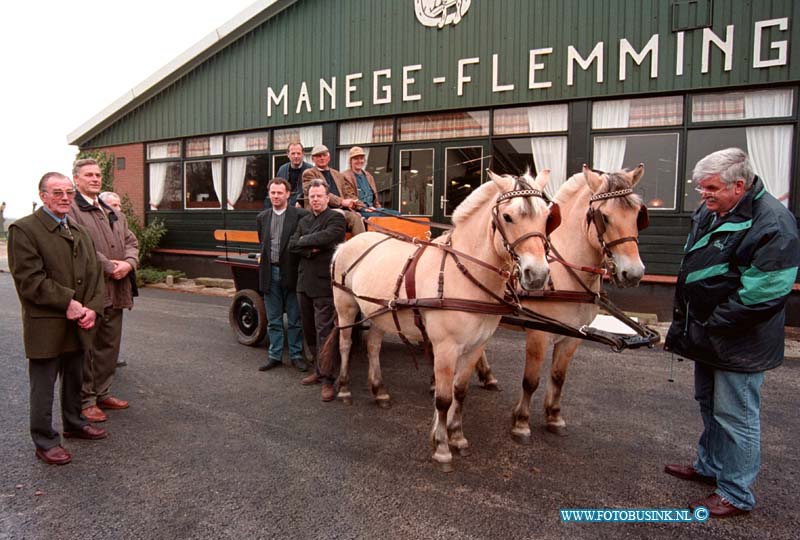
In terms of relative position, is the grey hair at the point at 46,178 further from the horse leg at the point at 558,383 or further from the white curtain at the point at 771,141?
the white curtain at the point at 771,141

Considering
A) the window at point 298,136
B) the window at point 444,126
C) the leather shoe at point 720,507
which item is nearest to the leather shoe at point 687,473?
the leather shoe at point 720,507

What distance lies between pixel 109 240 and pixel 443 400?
10.1 feet

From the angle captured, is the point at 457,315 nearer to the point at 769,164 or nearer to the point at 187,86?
the point at 769,164

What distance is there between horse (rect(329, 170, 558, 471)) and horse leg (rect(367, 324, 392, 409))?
65 centimetres

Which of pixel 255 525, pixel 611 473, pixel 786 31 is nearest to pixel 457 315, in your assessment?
pixel 611 473

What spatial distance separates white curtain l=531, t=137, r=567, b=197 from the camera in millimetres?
8570

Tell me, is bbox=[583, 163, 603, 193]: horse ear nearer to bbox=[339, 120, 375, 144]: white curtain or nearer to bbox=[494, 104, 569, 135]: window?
bbox=[494, 104, 569, 135]: window

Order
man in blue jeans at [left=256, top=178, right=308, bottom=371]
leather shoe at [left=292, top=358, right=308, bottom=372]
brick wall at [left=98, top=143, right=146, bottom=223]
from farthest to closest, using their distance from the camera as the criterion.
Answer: brick wall at [left=98, top=143, right=146, bottom=223]
leather shoe at [left=292, top=358, right=308, bottom=372]
man in blue jeans at [left=256, top=178, right=308, bottom=371]

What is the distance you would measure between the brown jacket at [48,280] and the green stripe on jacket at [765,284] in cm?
396

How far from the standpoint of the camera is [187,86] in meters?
12.5

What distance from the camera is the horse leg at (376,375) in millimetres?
4312

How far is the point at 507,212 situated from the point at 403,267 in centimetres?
118

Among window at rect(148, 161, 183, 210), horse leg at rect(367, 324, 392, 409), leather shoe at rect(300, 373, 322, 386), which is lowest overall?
leather shoe at rect(300, 373, 322, 386)

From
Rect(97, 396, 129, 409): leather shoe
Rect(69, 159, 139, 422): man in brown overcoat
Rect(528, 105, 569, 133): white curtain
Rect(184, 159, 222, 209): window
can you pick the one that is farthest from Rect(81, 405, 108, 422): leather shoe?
Rect(184, 159, 222, 209): window
